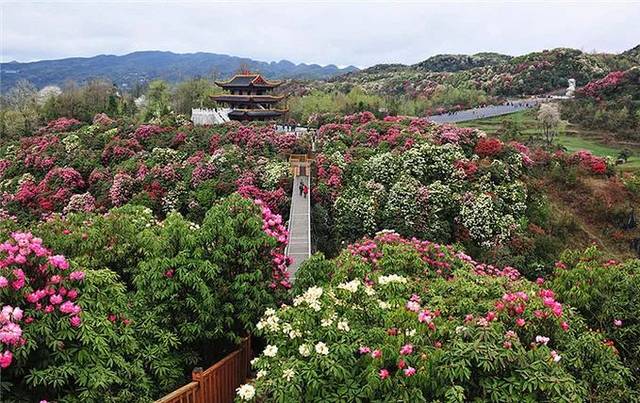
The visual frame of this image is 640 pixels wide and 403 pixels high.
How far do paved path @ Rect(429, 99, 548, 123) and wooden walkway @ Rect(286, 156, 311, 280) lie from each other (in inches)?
971

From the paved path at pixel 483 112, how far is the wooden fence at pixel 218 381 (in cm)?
3564

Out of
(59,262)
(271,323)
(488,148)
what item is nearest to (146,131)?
(488,148)

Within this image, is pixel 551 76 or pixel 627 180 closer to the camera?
pixel 627 180

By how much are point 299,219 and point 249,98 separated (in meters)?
15.2

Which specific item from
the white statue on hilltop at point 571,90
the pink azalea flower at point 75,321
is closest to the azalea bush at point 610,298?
the pink azalea flower at point 75,321

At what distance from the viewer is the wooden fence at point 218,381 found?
554cm

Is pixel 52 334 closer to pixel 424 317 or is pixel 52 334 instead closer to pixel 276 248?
pixel 424 317

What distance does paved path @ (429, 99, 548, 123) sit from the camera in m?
41.2

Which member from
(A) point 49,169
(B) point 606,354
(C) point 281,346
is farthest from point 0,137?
(B) point 606,354

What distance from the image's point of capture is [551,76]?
54.9 m

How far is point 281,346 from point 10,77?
770 ft

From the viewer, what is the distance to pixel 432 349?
4.28 meters

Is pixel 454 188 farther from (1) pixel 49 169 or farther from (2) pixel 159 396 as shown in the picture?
(1) pixel 49 169

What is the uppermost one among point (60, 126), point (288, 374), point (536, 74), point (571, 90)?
point (536, 74)
